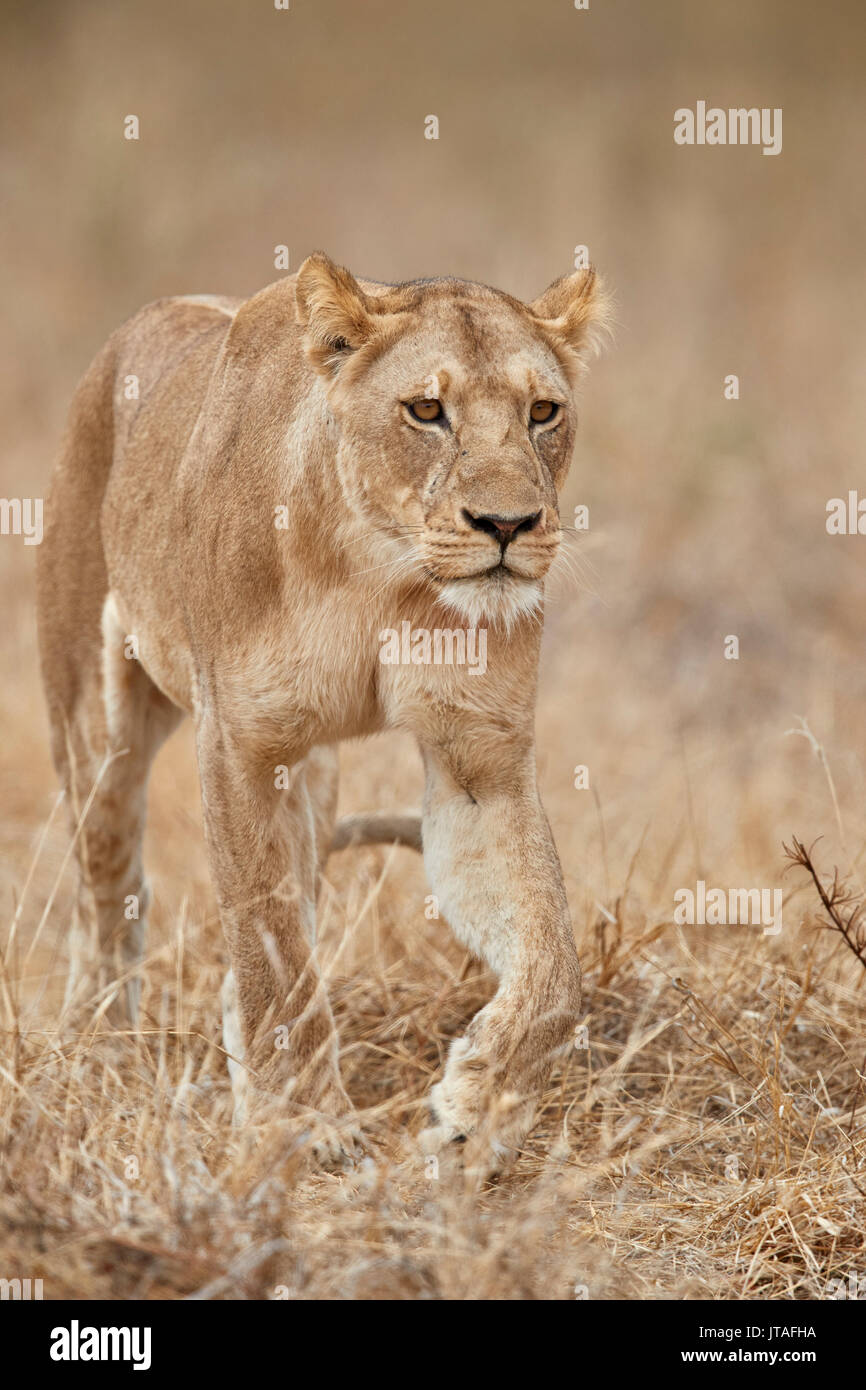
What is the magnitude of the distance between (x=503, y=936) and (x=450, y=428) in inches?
41.8

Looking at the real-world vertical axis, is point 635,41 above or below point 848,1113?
above

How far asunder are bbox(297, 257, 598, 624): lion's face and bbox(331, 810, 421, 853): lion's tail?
3.63ft

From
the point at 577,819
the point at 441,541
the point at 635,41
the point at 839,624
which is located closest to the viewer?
the point at 441,541

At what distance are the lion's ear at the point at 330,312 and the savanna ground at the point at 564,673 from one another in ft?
2.17

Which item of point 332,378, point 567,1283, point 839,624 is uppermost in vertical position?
point 839,624

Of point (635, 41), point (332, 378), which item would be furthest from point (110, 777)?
point (635, 41)

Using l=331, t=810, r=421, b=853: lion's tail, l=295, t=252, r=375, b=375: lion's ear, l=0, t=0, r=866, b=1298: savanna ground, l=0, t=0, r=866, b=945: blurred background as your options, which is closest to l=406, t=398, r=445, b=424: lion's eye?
l=295, t=252, r=375, b=375: lion's ear

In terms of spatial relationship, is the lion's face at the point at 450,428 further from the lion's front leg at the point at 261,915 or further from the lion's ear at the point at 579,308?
the lion's front leg at the point at 261,915

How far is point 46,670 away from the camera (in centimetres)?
530

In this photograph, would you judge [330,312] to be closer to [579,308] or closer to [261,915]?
[579,308]

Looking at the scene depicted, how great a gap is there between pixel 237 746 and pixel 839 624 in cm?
646

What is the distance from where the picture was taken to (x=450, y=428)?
362 centimetres

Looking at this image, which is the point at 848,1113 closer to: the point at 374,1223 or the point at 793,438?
the point at 374,1223

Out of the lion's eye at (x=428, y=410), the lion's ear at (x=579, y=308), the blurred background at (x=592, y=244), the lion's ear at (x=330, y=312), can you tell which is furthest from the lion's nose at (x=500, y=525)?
the blurred background at (x=592, y=244)
